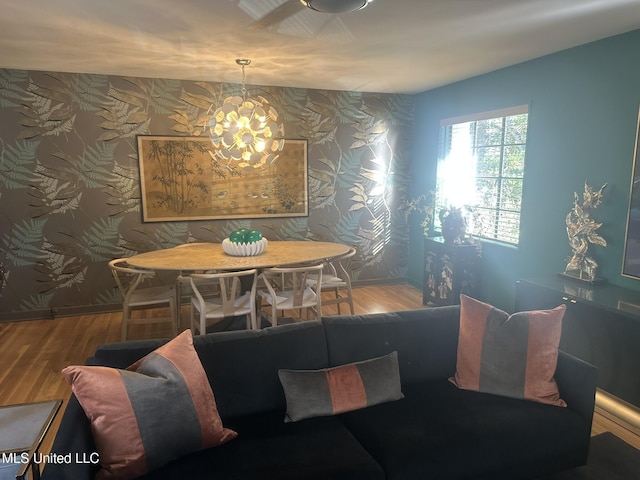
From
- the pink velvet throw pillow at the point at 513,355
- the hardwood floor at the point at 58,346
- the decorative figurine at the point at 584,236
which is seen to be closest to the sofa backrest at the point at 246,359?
Answer: the pink velvet throw pillow at the point at 513,355

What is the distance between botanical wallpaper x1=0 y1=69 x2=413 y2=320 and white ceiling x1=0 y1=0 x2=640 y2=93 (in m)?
0.30

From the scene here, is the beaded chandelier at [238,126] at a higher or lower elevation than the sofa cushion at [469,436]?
higher

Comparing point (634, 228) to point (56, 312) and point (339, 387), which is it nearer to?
point (339, 387)

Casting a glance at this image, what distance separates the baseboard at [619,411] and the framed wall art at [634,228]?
31.9 inches

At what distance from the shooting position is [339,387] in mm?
1931

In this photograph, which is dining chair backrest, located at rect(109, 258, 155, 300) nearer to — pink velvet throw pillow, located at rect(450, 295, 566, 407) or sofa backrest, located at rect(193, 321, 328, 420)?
sofa backrest, located at rect(193, 321, 328, 420)

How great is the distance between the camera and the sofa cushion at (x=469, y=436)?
1661 mm

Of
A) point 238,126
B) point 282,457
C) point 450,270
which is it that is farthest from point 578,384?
point 238,126

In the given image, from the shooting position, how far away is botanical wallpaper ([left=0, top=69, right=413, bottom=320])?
162 inches

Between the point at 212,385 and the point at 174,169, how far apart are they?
3208mm

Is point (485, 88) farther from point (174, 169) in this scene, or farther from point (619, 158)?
point (174, 169)

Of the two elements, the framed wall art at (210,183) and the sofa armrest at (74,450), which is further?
the framed wall art at (210,183)

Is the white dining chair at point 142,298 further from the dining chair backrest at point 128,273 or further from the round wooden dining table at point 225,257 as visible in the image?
the round wooden dining table at point 225,257

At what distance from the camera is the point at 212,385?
1.87 metres
